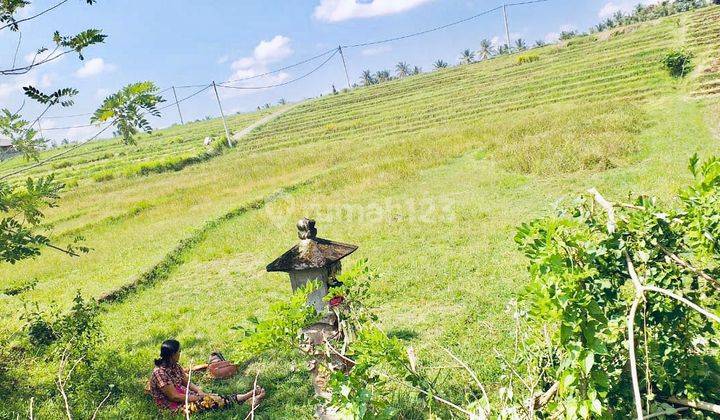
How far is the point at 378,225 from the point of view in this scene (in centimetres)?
986

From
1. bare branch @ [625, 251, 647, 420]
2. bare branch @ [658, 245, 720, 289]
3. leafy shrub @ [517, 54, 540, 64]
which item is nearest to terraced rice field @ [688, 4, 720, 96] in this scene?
leafy shrub @ [517, 54, 540, 64]

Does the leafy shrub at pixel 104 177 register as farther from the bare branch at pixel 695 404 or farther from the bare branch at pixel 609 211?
the bare branch at pixel 695 404

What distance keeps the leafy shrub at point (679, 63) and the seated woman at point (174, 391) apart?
26.3 meters

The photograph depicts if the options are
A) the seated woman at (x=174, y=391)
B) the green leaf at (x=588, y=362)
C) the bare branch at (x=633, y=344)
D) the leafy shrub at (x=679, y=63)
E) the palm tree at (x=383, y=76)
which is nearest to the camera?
the bare branch at (x=633, y=344)

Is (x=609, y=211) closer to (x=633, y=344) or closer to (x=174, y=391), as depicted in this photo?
(x=633, y=344)

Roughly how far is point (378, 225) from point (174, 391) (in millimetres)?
6297

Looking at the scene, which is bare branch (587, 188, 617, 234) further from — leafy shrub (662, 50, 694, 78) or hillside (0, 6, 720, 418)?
leafy shrub (662, 50, 694, 78)

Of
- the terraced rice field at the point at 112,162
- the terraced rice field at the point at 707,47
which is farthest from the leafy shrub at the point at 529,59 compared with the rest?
the terraced rice field at the point at 112,162

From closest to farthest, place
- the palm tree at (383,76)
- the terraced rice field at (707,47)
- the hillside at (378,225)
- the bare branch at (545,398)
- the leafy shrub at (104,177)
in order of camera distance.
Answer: the bare branch at (545,398)
the hillside at (378,225)
the terraced rice field at (707,47)
the leafy shrub at (104,177)
the palm tree at (383,76)

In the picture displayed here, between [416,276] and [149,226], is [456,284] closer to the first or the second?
[416,276]

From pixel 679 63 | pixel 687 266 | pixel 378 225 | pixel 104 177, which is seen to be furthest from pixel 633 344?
pixel 104 177

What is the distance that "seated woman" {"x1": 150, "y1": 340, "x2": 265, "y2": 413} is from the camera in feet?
13.4

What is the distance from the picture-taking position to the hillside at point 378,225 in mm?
5285

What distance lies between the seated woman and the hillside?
226mm
